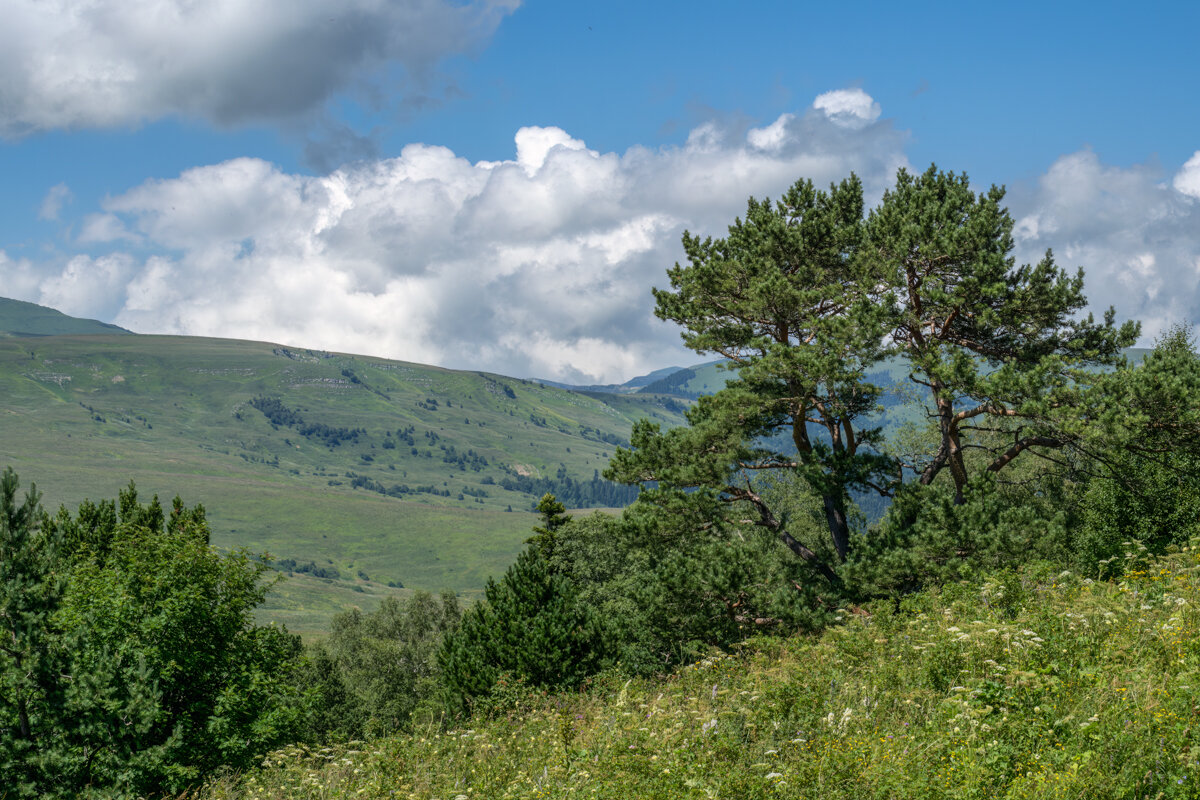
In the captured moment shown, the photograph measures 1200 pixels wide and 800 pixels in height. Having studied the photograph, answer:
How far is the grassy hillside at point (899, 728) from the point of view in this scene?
21.3ft

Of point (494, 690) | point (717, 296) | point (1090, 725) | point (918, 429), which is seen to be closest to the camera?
point (1090, 725)

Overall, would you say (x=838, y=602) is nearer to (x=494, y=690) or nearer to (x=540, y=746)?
(x=494, y=690)

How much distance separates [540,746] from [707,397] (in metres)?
19.4

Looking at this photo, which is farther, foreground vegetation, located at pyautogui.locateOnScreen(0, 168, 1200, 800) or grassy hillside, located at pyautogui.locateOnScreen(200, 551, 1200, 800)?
foreground vegetation, located at pyautogui.locateOnScreen(0, 168, 1200, 800)

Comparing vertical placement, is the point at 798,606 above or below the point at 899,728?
below

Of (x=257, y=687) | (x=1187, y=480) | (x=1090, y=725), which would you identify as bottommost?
(x=257, y=687)

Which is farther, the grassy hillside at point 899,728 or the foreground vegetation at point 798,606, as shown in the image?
the foreground vegetation at point 798,606

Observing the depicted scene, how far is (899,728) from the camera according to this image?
8.24 metres

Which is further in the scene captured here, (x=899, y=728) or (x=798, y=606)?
(x=798, y=606)

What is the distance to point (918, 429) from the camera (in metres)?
60.0

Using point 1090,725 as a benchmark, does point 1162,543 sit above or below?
above

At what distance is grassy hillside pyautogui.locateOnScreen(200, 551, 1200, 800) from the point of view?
6488mm

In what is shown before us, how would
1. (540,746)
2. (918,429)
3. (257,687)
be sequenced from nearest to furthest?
(540,746) → (257,687) → (918,429)

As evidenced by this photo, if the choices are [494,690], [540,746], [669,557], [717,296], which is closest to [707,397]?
[717,296]
